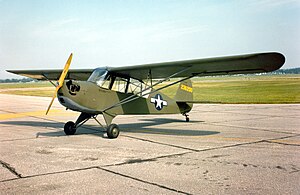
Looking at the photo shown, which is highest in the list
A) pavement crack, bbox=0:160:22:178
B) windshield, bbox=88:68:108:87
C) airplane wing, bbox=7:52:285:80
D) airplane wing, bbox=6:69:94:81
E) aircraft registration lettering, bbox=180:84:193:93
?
airplane wing, bbox=6:69:94:81

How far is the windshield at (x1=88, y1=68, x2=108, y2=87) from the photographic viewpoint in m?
9.98

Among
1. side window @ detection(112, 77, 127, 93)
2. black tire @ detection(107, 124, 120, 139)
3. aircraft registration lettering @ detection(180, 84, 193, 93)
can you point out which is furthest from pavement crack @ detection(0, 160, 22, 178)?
aircraft registration lettering @ detection(180, 84, 193, 93)

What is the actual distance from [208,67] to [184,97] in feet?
13.2

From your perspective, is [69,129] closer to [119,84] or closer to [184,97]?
[119,84]

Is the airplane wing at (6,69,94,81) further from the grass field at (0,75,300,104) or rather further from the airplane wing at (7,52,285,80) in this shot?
the grass field at (0,75,300,104)

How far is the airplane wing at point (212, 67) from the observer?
8016 mm

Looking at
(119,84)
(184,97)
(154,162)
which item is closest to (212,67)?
(119,84)

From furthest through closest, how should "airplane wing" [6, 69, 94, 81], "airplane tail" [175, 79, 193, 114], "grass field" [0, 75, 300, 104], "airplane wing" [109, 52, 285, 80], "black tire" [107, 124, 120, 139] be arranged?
"grass field" [0, 75, 300, 104] < "airplane tail" [175, 79, 193, 114] < "airplane wing" [6, 69, 94, 81] < "black tire" [107, 124, 120, 139] < "airplane wing" [109, 52, 285, 80]

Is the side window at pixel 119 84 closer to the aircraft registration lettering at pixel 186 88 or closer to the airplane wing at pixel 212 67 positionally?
the airplane wing at pixel 212 67

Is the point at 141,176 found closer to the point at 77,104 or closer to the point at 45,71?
the point at 77,104

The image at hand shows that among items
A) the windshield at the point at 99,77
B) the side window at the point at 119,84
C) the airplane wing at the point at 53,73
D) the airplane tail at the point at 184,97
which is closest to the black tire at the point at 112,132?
the windshield at the point at 99,77

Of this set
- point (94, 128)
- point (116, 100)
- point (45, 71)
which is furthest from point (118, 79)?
point (45, 71)

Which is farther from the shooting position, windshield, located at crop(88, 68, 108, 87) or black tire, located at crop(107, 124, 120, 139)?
windshield, located at crop(88, 68, 108, 87)

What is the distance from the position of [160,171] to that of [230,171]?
1155mm
